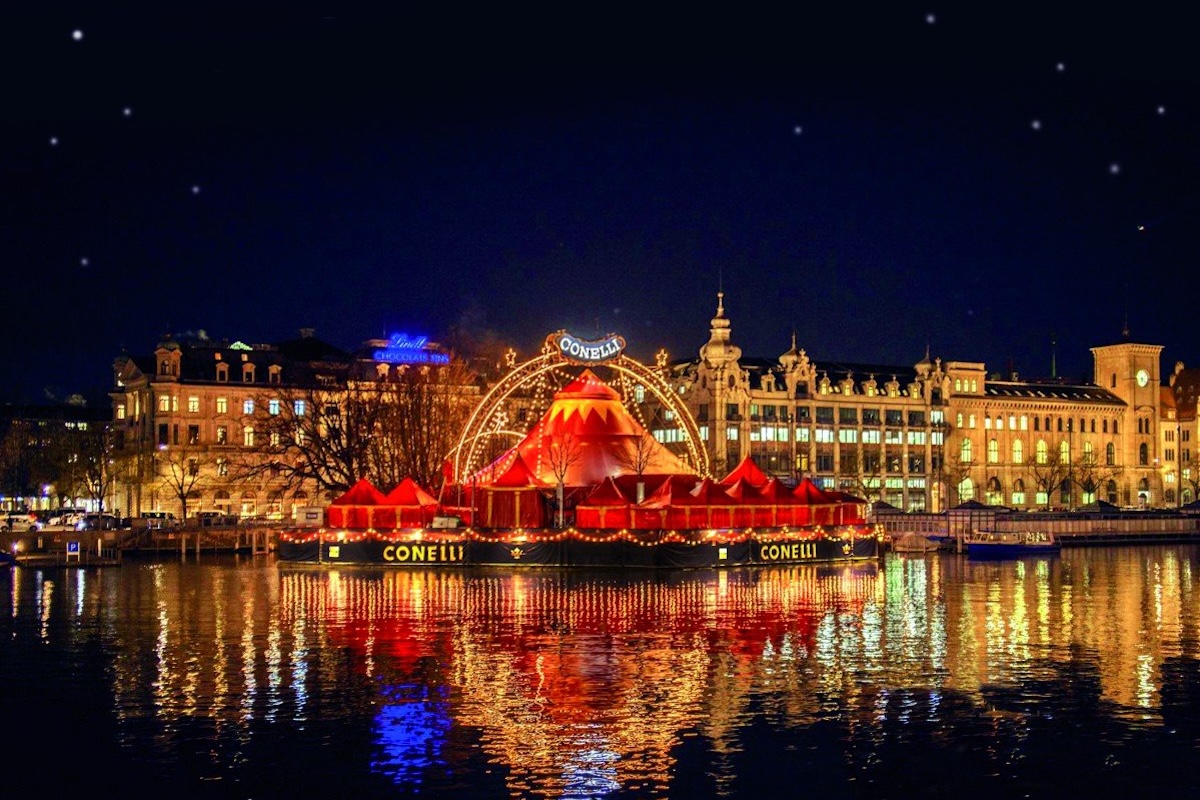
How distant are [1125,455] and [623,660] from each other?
491ft

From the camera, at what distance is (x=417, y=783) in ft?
81.1

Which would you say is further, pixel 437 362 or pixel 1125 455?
pixel 1125 455

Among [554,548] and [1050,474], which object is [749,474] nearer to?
[554,548]

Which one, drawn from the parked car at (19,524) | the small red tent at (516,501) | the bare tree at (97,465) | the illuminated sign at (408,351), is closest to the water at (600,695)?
the small red tent at (516,501)

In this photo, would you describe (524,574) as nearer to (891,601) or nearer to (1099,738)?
(891,601)

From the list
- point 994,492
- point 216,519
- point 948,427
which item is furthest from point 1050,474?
point 216,519

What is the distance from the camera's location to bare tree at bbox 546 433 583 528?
78.8 metres

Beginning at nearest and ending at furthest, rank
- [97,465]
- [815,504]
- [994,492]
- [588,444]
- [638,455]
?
[815,504] < [588,444] < [638,455] < [97,465] < [994,492]

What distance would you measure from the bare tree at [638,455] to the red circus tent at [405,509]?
34.5 ft

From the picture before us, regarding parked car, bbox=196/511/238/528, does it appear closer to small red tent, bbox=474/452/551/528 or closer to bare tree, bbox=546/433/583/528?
bare tree, bbox=546/433/583/528

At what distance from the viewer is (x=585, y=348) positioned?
3120 inches

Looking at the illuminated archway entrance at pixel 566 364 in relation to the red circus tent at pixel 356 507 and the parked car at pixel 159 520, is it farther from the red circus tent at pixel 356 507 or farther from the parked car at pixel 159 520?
the parked car at pixel 159 520

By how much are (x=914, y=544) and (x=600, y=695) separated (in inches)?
2605

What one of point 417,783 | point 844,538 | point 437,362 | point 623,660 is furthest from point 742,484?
point 437,362
